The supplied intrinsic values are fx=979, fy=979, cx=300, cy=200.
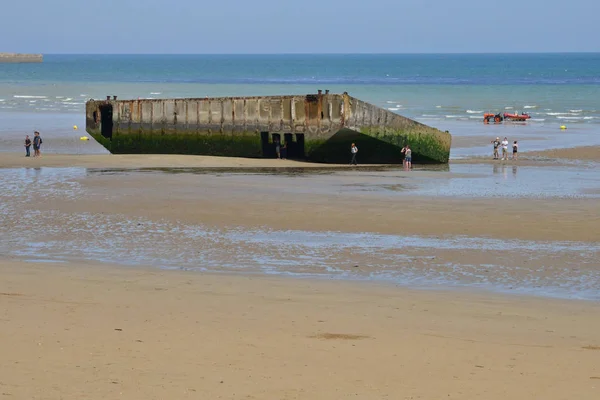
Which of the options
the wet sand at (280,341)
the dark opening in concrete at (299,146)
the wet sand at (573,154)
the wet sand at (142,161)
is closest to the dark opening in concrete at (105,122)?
the wet sand at (142,161)

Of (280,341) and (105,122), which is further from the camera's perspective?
(105,122)

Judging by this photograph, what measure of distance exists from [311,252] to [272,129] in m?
18.3

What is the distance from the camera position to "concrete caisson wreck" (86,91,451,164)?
34375 mm

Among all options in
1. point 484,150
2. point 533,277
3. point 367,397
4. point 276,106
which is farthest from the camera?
point 484,150

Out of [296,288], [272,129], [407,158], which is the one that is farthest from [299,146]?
[296,288]

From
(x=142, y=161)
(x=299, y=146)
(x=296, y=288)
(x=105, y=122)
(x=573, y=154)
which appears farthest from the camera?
(x=573, y=154)

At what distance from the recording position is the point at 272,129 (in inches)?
1384

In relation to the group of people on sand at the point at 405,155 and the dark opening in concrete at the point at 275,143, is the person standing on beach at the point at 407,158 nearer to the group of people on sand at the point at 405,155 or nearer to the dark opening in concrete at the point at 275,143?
the group of people on sand at the point at 405,155

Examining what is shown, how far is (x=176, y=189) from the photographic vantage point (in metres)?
25.8

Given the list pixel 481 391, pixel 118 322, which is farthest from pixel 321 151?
pixel 481 391

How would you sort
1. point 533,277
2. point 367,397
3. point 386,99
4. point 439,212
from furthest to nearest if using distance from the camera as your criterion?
point 386,99, point 439,212, point 533,277, point 367,397

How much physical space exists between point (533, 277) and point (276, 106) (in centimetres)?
2060

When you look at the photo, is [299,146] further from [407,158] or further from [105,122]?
[105,122]

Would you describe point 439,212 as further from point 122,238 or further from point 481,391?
point 481,391
